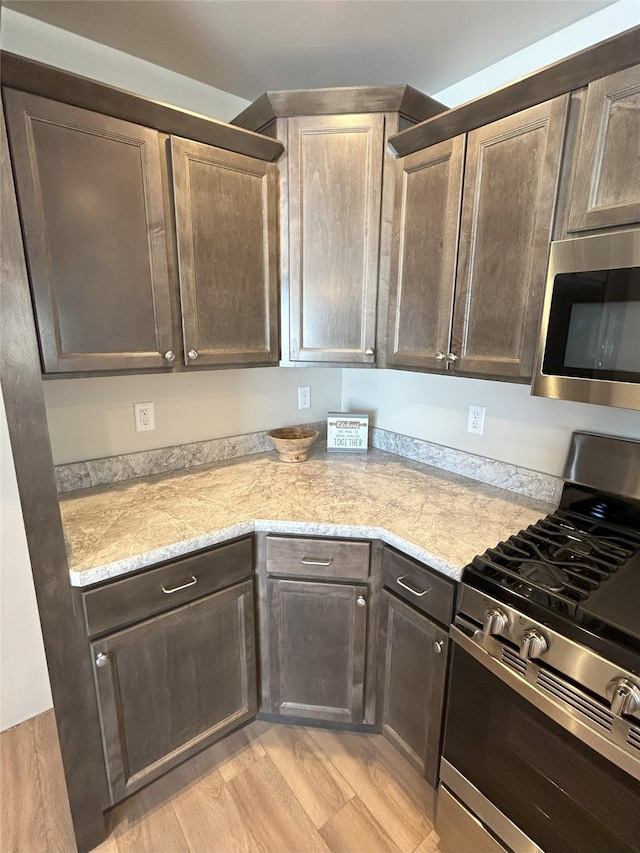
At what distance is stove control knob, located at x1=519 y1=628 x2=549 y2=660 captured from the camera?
38.9 inches

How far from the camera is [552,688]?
98 cm

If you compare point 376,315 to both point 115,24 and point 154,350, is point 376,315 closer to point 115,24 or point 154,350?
point 154,350

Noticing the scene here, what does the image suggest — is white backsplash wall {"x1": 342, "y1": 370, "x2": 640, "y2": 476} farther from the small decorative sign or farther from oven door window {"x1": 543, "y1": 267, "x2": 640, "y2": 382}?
oven door window {"x1": 543, "y1": 267, "x2": 640, "y2": 382}

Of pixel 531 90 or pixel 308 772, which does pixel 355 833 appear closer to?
pixel 308 772

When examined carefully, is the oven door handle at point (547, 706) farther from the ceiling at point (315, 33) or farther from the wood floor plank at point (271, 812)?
the ceiling at point (315, 33)

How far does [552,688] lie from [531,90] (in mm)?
1578

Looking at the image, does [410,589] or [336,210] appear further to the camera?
[336,210]

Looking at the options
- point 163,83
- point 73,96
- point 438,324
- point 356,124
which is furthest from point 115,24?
point 438,324

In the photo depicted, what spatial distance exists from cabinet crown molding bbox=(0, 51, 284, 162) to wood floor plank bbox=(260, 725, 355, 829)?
2266mm

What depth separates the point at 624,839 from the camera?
892mm

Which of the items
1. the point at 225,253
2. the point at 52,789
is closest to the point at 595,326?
the point at 225,253

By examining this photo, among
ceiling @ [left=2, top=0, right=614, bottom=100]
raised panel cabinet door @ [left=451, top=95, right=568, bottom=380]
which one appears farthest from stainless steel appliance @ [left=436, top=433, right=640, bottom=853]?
ceiling @ [left=2, top=0, right=614, bottom=100]

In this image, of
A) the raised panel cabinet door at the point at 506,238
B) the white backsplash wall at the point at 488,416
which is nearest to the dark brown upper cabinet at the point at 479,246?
the raised panel cabinet door at the point at 506,238

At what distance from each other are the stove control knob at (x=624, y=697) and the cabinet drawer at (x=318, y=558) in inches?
29.1
